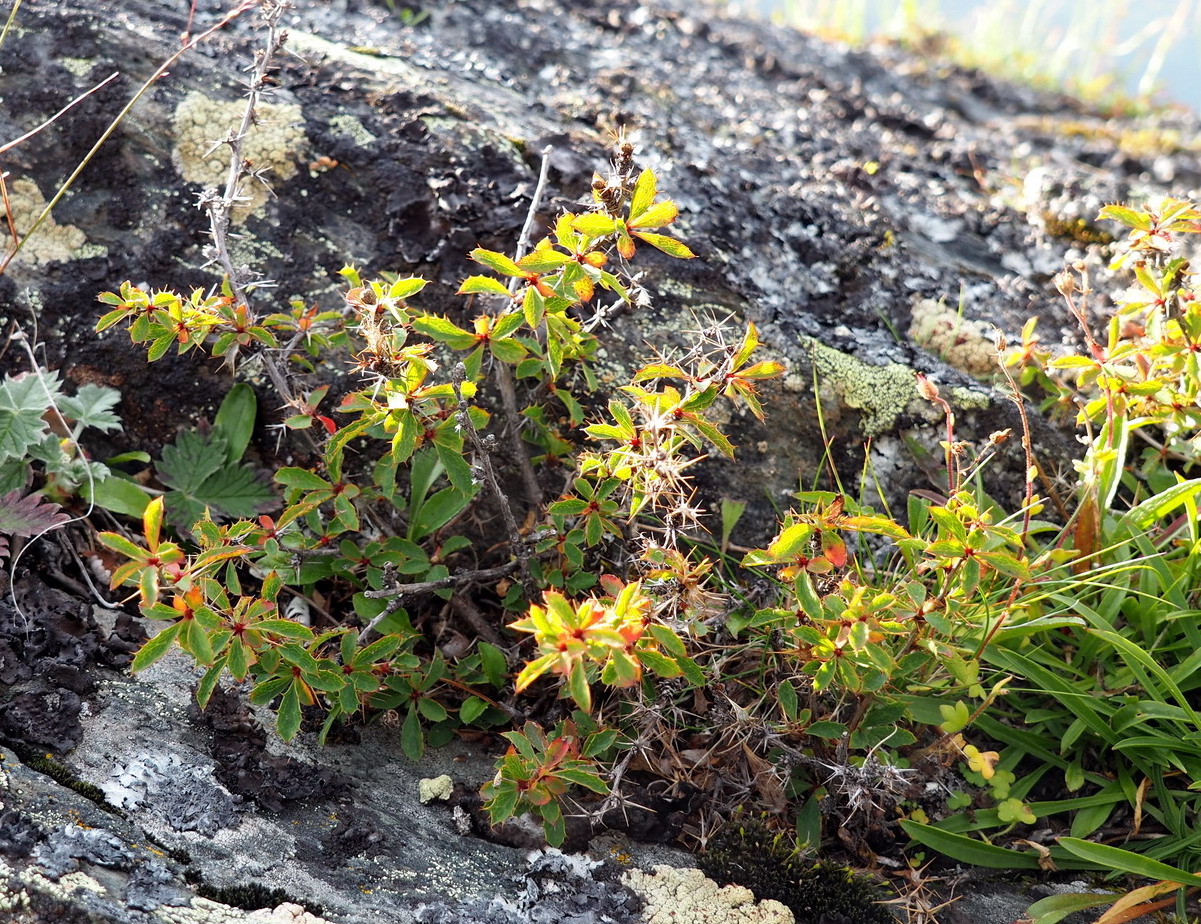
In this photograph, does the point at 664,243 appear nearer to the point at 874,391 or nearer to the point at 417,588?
the point at 417,588

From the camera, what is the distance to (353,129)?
3.03 m

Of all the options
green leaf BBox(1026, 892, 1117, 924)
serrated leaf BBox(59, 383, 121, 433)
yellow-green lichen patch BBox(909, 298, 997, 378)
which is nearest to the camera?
green leaf BBox(1026, 892, 1117, 924)

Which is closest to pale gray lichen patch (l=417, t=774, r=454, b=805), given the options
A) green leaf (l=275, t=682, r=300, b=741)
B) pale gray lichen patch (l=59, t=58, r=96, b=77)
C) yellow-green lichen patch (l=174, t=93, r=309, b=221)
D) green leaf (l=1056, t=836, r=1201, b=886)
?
green leaf (l=275, t=682, r=300, b=741)

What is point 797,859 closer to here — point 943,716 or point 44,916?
point 943,716

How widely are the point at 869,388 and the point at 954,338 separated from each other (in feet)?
1.62

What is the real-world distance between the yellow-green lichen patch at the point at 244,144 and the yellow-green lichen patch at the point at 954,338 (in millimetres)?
2181

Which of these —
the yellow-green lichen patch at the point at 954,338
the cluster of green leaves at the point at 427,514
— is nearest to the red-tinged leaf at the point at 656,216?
the cluster of green leaves at the point at 427,514

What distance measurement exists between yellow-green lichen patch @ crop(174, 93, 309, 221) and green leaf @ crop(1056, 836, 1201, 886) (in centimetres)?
291

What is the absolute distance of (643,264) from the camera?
2951 mm

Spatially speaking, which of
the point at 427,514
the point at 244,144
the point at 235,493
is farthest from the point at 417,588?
the point at 244,144

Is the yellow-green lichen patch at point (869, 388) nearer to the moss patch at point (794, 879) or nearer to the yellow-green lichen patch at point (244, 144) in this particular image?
the moss patch at point (794, 879)

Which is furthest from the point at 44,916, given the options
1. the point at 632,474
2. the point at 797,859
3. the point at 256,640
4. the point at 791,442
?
the point at 791,442

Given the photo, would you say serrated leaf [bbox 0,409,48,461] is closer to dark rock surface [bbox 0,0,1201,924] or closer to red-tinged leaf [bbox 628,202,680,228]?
dark rock surface [bbox 0,0,1201,924]

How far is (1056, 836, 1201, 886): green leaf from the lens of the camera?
6.95ft
